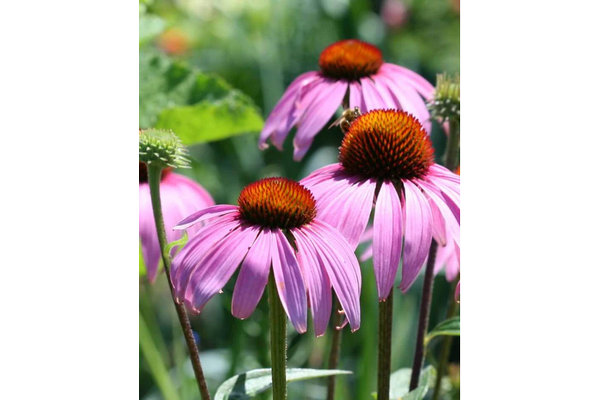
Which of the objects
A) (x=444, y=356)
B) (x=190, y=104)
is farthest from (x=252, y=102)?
(x=444, y=356)

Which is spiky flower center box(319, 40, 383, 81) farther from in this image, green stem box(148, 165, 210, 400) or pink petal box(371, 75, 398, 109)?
green stem box(148, 165, 210, 400)

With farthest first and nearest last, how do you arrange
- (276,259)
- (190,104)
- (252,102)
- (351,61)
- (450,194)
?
(252,102) → (190,104) → (351,61) → (450,194) → (276,259)

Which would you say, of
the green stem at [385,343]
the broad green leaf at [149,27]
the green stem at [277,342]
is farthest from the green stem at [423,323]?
the broad green leaf at [149,27]

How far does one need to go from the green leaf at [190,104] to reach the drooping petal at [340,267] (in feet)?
1.27

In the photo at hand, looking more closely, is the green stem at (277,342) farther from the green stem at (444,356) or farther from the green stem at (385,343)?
the green stem at (444,356)

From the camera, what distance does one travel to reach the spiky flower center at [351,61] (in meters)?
0.93

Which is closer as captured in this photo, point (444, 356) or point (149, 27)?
point (444, 356)

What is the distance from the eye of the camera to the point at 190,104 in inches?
42.5

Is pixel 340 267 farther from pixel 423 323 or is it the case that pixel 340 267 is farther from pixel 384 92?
pixel 384 92

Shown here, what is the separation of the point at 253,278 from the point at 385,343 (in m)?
0.16

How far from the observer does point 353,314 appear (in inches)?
24.4

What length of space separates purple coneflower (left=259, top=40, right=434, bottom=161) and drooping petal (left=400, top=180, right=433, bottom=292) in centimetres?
21

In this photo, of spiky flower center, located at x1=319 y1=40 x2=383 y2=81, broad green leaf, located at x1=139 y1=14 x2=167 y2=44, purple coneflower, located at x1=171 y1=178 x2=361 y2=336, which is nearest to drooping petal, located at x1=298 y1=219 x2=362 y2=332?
purple coneflower, located at x1=171 y1=178 x2=361 y2=336
